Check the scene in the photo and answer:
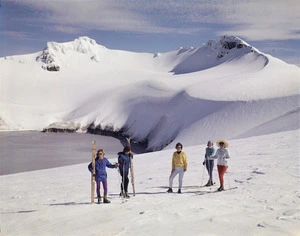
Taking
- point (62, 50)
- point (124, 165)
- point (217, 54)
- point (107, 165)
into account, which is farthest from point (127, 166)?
point (62, 50)

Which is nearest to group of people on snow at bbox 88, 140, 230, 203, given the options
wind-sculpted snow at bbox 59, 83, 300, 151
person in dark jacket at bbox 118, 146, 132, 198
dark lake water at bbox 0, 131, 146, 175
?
person in dark jacket at bbox 118, 146, 132, 198

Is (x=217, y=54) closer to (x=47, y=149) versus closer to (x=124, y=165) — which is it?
(x=47, y=149)

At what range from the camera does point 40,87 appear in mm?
114625

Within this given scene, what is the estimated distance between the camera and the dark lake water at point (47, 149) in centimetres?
3828

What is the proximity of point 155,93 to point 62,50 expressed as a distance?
76950mm

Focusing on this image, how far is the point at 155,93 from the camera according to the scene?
80.3 metres

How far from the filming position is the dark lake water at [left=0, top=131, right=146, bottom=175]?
3828cm

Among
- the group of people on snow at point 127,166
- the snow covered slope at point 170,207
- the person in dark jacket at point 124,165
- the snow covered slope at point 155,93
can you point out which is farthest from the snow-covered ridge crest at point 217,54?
the person in dark jacket at point 124,165

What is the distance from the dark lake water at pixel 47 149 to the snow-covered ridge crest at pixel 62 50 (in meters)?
62.1

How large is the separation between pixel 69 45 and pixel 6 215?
149 metres

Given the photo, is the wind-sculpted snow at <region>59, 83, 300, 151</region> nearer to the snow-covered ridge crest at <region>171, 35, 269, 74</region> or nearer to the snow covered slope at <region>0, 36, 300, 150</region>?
the snow covered slope at <region>0, 36, 300, 150</region>

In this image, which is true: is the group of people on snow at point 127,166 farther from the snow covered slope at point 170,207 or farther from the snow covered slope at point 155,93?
the snow covered slope at point 155,93


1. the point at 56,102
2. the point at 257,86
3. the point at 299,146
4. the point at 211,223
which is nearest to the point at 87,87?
the point at 56,102

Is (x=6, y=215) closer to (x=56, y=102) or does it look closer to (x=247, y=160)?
(x=247, y=160)
